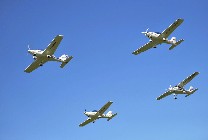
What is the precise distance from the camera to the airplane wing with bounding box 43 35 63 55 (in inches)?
2248


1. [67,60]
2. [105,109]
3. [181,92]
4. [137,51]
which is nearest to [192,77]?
[181,92]

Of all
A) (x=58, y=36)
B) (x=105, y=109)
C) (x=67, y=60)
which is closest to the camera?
(x=58, y=36)

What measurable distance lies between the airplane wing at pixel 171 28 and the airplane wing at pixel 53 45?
56.3ft

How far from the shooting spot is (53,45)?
58375 mm

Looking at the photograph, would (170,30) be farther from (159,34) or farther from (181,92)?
(181,92)

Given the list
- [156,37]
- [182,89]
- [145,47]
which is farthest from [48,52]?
[182,89]

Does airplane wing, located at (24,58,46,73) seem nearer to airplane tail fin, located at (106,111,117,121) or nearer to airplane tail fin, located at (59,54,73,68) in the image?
airplane tail fin, located at (59,54,73,68)

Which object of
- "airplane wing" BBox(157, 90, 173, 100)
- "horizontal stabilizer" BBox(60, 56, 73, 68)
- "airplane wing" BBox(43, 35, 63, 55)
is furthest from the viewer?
"airplane wing" BBox(157, 90, 173, 100)

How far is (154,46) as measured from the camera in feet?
217

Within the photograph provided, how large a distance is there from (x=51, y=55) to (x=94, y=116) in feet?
50.8

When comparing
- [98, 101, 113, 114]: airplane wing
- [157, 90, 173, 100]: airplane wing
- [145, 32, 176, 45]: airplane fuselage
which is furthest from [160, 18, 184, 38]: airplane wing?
[157, 90, 173, 100]: airplane wing

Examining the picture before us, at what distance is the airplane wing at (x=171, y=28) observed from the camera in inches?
2458

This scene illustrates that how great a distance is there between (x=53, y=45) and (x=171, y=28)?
19.3 metres

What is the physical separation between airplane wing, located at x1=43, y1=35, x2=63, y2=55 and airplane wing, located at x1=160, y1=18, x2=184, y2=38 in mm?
17152
